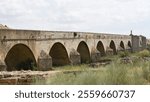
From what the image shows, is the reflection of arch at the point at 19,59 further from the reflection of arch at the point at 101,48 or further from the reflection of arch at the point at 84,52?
the reflection of arch at the point at 101,48

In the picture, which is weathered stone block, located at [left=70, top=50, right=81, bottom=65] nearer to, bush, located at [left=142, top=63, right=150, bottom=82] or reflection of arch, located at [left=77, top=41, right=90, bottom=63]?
reflection of arch, located at [left=77, top=41, right=90, bottom=63]

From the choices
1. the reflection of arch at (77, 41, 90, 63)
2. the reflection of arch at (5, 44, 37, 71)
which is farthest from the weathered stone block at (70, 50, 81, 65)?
the reflection of arch at (5, 44, 37, 71)

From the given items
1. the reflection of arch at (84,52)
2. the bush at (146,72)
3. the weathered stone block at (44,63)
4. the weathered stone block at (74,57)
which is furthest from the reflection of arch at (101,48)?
the bush at (146,72)

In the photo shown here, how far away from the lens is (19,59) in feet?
62.9

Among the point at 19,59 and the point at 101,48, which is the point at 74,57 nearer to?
the point at 19,59

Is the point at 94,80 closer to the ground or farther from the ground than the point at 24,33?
closer to the ground

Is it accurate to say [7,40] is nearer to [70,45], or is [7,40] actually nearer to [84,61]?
[70,45]

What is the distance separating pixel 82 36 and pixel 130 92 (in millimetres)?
20326

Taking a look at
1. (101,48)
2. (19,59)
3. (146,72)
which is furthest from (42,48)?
(101,48)

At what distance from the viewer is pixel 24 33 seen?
1691cm

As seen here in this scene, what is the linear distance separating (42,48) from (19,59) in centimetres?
133

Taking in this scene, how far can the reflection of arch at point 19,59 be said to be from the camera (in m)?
18.4

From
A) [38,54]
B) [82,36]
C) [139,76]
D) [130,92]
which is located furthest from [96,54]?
[130,92]

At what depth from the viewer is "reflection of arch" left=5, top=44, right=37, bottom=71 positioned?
18406 mm
